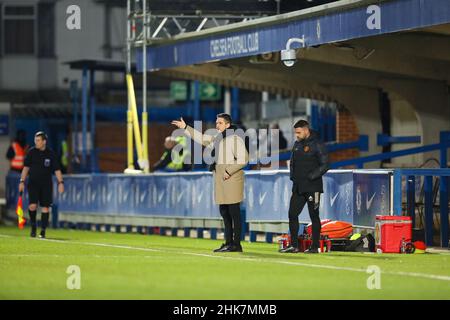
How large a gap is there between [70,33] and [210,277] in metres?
40.8

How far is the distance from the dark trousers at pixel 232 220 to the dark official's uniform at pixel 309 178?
75cm

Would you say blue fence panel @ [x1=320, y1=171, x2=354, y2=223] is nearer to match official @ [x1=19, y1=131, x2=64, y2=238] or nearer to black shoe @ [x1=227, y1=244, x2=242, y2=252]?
black shoe @ [x1=227, y1=244, x2=242, y2=252]

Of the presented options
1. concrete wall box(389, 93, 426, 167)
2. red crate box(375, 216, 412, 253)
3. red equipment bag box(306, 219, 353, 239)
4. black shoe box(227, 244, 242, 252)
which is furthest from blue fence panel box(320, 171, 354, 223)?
concrete wall box(389, 93, 426, 167)

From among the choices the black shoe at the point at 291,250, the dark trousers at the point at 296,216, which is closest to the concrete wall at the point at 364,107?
the black shoe at the point at 291,250

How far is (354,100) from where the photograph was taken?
110 feet

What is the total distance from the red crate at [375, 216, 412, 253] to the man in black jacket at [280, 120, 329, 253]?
2.98ft

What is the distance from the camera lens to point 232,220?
20953 mm

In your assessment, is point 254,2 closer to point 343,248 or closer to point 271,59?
point 271,59

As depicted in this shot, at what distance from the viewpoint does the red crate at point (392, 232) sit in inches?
835

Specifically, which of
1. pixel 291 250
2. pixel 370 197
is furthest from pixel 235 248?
pixel 370 197

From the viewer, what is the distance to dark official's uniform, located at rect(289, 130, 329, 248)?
68.2ft

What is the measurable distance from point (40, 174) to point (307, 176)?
686cm

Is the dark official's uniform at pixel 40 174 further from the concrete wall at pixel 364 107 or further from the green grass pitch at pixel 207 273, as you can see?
the concrete wall at pixel 364 107
